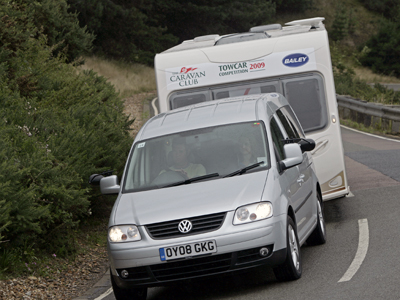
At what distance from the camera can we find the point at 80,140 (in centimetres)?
1010

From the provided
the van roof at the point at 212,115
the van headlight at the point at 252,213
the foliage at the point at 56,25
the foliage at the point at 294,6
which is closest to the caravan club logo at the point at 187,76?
the van roof at the point at 212,115

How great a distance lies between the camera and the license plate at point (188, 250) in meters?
6.37

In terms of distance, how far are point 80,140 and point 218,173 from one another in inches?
137

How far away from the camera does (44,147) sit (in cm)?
918

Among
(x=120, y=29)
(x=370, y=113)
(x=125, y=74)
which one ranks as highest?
(x=120, y=29)

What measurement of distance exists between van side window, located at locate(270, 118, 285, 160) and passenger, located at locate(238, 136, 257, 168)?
0.29 metres

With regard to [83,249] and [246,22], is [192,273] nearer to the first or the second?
[83,249]

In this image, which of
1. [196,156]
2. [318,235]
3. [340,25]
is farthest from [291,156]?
[340,25]

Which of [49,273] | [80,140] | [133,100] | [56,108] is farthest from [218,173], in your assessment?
[133,100]

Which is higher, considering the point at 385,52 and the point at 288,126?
the point at 288,126

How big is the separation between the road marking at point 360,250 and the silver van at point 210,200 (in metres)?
0.51

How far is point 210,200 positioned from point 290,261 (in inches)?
41.2

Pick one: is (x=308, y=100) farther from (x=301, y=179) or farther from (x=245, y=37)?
(x=301, y=179)

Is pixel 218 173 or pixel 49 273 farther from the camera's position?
pixel 49 273
